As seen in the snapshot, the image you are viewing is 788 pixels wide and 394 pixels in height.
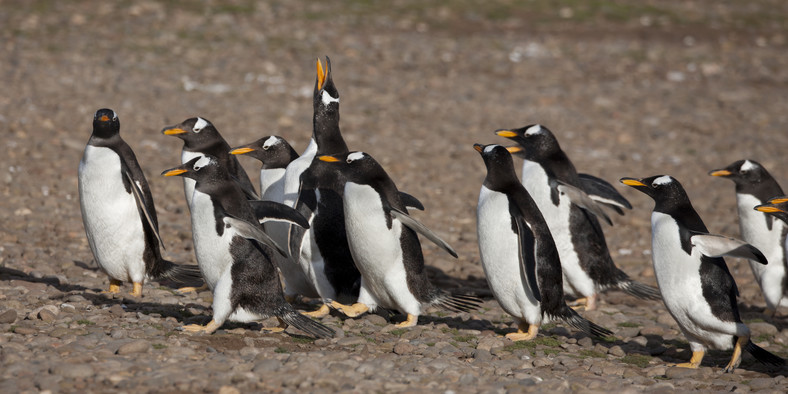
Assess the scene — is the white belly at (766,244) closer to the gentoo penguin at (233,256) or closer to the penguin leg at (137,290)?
the gentoo penguin at (233,256)

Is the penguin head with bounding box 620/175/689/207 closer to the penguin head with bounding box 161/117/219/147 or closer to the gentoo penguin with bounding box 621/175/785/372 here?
the gentoo penguin with bounding box 621/175/785/372

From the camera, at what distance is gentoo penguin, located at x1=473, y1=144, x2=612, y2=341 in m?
5.38

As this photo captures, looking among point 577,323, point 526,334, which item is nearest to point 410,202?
point 526,334

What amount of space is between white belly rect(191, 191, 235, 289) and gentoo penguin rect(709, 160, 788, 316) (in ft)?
10.6

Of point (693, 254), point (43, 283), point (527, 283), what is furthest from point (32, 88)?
point (693, 254)

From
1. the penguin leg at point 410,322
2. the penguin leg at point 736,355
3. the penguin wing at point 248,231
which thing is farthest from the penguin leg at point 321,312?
the penguin leg at point 736,355

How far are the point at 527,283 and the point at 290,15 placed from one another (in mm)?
11946

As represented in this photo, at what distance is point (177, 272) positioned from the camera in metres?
6.10

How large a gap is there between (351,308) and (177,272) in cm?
119

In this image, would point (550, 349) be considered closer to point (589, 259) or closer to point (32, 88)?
point (589, 259)

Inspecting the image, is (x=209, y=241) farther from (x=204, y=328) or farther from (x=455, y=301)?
(x=455, y=301)

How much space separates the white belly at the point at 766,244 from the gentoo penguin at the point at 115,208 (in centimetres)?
391

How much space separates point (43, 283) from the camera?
19.7 feet

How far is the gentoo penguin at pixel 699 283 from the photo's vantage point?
16.5 feet
